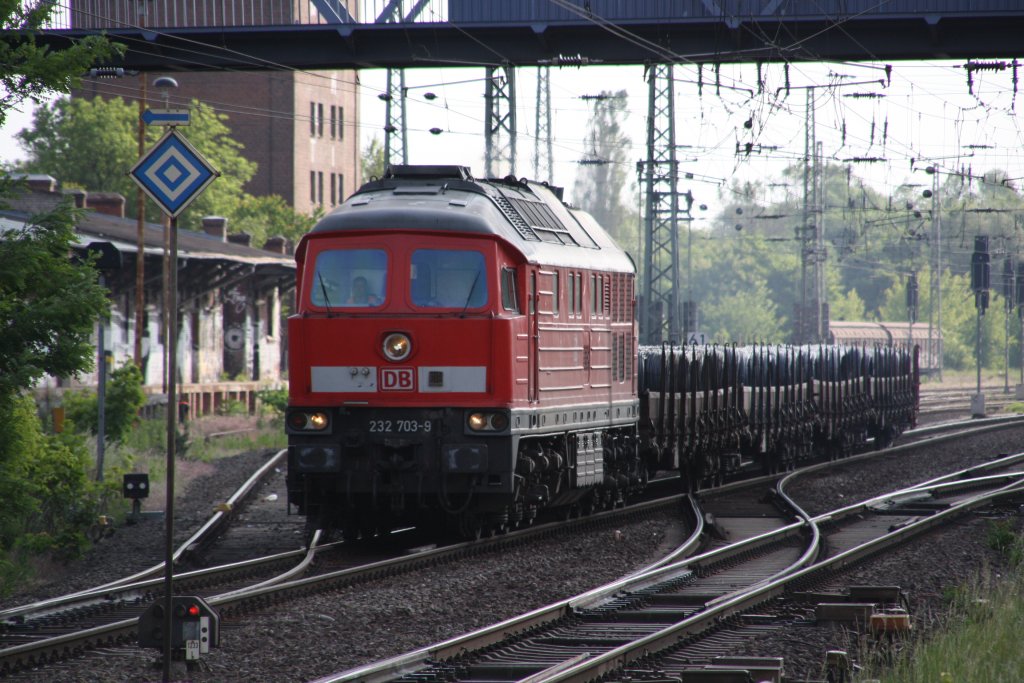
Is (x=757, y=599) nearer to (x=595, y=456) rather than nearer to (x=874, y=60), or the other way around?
(x=595, y=456)

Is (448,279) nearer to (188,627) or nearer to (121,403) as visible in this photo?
(188,627)

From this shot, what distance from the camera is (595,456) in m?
18.1

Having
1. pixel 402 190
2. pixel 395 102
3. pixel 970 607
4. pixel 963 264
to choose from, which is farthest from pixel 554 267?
pixel 963 264

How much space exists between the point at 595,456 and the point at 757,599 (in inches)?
237

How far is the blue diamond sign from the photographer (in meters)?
9.73

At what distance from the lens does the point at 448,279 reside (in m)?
14.9

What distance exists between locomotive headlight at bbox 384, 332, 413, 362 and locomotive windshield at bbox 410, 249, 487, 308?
1.31 feet

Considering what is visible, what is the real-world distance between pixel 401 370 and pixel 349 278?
1135 mm

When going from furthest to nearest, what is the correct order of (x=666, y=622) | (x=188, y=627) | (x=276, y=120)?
(x=276, y=120)
(x=666, y=622)
(x=188, y=627)

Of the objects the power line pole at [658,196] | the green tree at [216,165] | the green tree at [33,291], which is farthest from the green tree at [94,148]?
the green tree at [33,291]

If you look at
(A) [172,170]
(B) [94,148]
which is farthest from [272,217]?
(A) [172,170]

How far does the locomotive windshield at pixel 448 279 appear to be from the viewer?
1482cm

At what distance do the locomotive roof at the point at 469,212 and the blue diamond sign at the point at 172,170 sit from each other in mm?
5154

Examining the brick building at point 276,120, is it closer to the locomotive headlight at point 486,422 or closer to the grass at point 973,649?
the locomotive headlight at point 486,422
